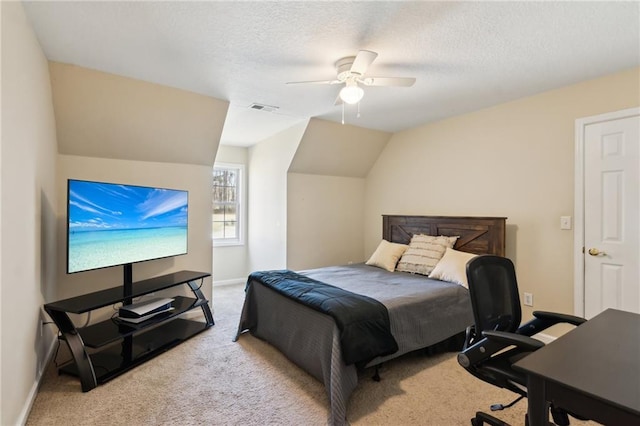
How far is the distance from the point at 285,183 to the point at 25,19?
305cm

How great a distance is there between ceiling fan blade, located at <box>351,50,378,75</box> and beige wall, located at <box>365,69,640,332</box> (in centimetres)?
203

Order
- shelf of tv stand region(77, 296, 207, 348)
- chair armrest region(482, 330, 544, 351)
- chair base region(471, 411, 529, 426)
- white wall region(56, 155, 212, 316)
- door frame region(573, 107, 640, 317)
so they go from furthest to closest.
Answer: white wall region(56, 155, 212, 316)
door frame region(573, 107, 640, 317)
shelf of tv stand region(77, 296, 207, 348)
chair base region(471, 411, 529, 426)
chair armrest region(482, 330, 544, 351)

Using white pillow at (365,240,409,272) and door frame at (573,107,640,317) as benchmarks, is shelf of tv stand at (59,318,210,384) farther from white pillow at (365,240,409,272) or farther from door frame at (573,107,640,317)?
door frame at (573,107,640,317)

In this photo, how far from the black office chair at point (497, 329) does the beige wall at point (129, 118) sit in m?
2.89

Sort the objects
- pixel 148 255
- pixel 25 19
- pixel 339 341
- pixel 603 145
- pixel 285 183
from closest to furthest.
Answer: pixel 25 19 → pixel 339 341 → pixel 603 145 → pixel 148 255 → pixel 285 183

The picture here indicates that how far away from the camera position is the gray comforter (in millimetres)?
2031

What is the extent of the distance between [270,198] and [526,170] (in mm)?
3356

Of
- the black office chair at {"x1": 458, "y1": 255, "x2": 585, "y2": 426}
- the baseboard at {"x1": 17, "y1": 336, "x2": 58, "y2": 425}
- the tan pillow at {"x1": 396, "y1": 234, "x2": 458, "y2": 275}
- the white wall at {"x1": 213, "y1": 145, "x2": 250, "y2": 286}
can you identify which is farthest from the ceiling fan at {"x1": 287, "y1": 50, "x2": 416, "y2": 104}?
the white wall at {"x1": 213, "y1": 145, "x2": 250, "y2": 286}

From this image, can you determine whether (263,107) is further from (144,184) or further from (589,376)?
(589,376)

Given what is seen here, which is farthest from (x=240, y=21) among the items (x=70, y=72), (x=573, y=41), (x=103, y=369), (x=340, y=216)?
(x=340, y=216)

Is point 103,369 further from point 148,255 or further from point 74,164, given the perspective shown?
point 74,164

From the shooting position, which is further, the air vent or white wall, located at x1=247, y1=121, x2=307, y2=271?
white wall, located at x1=247, y1=121, x2=307, y2=271

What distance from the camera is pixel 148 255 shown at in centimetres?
297

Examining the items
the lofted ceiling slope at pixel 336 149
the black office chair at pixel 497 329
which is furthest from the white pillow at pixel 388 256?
the black office chair at pixel 497 329
